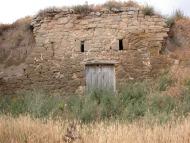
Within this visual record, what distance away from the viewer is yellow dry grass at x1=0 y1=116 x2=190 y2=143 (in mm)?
7832

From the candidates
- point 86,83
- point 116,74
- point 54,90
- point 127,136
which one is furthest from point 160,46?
point 127,136

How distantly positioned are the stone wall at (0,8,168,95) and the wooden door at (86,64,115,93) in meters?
0.20

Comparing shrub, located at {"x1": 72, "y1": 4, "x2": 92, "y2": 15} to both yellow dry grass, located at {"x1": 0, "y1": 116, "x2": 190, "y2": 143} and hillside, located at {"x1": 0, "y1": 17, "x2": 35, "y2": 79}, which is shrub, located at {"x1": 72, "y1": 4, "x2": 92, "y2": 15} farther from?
yellow dry grass, located at {"x1": 0, "y1": 116, "x2": 190, "y2": 143}

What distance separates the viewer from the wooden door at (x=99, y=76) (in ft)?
52.0

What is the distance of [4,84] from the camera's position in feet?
55.4

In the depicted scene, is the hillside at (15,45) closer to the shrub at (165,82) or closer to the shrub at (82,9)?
the shrub at (82,9)

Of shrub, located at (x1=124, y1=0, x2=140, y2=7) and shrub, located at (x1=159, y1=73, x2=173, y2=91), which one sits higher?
shrub, located at (x1=124, y1=0, x2=140, y2=7)

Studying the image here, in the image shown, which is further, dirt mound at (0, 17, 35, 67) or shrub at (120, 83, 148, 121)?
dirt mound at (0, 17, 35, 67)

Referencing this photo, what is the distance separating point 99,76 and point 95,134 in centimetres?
797

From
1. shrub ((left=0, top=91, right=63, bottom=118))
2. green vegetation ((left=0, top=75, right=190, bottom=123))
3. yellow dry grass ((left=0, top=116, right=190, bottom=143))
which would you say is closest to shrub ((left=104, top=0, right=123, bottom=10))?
green vegetation ((left=0, top=75, right=190, bottom=123))

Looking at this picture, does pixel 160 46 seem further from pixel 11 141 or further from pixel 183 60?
pixel 11 141

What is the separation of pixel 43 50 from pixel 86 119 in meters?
5.52

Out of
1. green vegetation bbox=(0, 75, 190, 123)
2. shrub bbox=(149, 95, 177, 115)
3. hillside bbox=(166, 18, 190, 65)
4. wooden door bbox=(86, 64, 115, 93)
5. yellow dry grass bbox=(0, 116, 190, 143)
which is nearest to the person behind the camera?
yellow dry grass bbox=(0, 116, 190, 143)

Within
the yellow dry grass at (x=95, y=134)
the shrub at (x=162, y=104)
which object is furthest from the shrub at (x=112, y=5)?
the yellow dry grass at (x=95, y=134)
